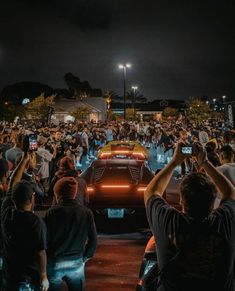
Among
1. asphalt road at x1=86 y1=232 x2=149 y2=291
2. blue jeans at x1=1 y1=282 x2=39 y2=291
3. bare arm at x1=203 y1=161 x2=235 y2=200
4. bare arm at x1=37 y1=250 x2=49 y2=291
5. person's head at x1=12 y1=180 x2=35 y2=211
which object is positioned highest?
bare arm at x1=203 y1=161 x2=235 y2=200

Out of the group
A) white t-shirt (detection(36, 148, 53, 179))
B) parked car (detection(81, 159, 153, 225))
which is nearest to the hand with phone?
parked car (detection(81, 159, 153, 225))

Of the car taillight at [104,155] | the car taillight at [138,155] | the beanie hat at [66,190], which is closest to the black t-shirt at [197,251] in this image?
the beanie hat at [66,190]

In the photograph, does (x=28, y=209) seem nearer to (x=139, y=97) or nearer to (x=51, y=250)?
(x=51, y=250)

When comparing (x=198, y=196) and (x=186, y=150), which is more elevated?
(x=186, y=150)

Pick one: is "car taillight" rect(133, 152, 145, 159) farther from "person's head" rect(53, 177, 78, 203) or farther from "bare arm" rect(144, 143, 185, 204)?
"bare arm" rect(144, 143, 185, 204)

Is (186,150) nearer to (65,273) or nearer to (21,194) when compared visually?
(21,194)

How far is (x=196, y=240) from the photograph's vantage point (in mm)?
2502

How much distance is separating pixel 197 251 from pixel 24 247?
5.42 feet

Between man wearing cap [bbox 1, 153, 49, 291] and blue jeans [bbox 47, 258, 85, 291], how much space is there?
0.19 meters

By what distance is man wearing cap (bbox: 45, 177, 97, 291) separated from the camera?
12.7 feet

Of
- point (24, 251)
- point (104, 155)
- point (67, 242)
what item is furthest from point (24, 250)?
point (104, 155)

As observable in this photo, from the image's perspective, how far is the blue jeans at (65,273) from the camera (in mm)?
3861

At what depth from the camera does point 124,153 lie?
507 inches

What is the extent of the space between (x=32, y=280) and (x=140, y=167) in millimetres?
5975
